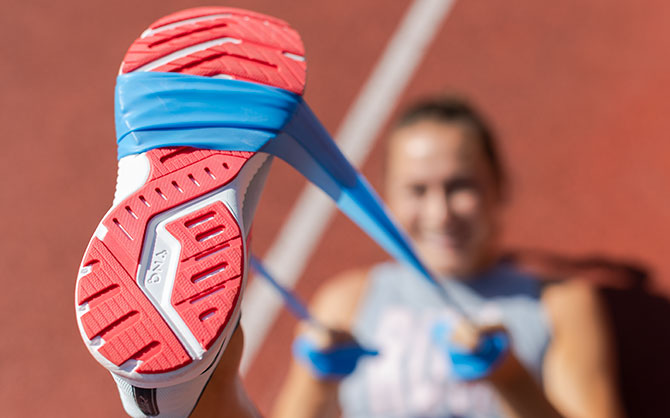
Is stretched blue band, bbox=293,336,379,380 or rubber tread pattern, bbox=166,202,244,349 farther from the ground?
rubber tread pattern, bbox=166,202,244,349

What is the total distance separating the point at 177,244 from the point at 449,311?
0.86 meters

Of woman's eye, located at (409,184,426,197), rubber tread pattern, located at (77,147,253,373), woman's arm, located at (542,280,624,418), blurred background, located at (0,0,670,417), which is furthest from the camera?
blurred background, located at (0,0,670,417)

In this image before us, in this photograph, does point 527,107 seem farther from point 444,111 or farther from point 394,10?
point 444,111

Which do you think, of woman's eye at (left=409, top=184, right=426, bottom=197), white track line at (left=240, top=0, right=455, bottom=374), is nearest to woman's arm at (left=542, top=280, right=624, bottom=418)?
woman's eye at (left=409, top=184, right=426, bottom=197)

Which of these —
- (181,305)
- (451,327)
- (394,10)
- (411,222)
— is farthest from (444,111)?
(394,10)

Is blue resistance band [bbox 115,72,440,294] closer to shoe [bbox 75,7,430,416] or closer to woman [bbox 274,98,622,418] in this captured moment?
shoe [bbox 75,7,430,416]

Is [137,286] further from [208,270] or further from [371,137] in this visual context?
[371,137]

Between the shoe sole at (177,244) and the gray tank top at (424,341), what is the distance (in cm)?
74

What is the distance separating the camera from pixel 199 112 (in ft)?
2.25

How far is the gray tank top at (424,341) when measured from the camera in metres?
1.31

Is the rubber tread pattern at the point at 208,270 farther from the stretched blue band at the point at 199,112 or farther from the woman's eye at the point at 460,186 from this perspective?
the woman's eye at the point at 460,186

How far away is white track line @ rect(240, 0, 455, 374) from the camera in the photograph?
187 cm

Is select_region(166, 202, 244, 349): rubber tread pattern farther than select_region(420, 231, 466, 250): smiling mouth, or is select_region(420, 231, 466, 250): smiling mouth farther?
select_region(420, 231, 466, 250): smiling mouth

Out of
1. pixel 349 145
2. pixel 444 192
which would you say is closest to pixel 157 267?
pixel 444 192
